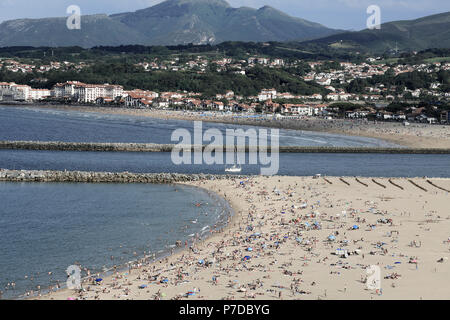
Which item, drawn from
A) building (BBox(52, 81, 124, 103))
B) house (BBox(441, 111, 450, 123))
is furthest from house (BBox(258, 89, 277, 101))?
house (BBox(441, 111, 450, 123))

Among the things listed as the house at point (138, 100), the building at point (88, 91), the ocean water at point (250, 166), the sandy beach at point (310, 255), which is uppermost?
the building at point (88, 91)

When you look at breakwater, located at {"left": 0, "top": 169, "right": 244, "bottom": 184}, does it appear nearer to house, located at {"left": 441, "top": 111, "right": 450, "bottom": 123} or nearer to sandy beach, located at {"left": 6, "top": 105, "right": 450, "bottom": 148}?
sandy beach, located at {"left": 6, "top": 105, "right": 450, "bottom": 148}

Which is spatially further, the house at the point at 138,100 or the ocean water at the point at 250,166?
the house at the point at 138,100

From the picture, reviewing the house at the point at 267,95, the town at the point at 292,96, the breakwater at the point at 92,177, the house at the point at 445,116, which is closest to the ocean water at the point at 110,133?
the breakwater at the point at 92,177

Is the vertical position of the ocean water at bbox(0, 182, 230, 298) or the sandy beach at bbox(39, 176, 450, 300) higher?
the sandy beach at bbox(39, 176, 450, 300)

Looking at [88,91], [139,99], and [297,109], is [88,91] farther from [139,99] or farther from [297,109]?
[297,109]

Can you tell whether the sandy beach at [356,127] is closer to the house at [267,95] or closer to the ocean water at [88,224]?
the house at [267,95]
